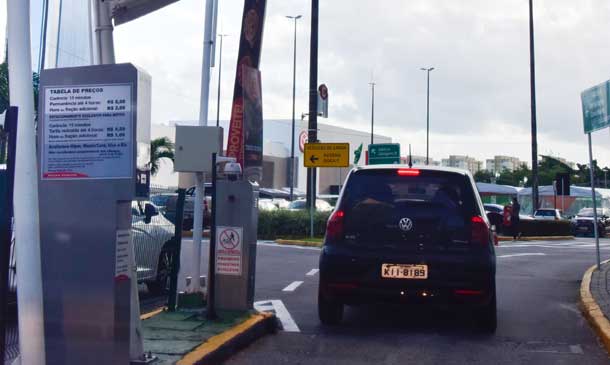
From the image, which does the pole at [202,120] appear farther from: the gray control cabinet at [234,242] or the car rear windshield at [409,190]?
the car rear windshield at [409,190]


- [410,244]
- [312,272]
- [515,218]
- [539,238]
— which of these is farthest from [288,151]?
[410,244]

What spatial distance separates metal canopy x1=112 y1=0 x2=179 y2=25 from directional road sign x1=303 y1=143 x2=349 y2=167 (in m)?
16.4

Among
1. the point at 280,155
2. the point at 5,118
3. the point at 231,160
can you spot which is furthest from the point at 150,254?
the point at 280,155

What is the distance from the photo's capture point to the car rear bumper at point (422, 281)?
7.86m

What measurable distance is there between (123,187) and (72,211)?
14.7 inches

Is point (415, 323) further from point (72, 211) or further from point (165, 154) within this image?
point (165, 154)

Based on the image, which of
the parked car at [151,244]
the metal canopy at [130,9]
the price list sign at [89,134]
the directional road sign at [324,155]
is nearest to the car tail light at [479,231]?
the parked car at [151,244]

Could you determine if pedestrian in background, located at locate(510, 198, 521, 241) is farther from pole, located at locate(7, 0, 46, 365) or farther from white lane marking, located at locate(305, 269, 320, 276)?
pole, located at locate(7, 0, 46, 365)

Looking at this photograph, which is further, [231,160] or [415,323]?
[415,323]

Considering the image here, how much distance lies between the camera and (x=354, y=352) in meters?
7.35

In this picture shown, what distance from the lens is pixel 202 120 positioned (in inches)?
353

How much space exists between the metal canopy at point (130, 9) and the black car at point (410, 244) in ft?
8.96

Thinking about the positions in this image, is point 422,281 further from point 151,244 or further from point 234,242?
point 151,244

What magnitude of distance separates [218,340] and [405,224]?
89.5 inches
